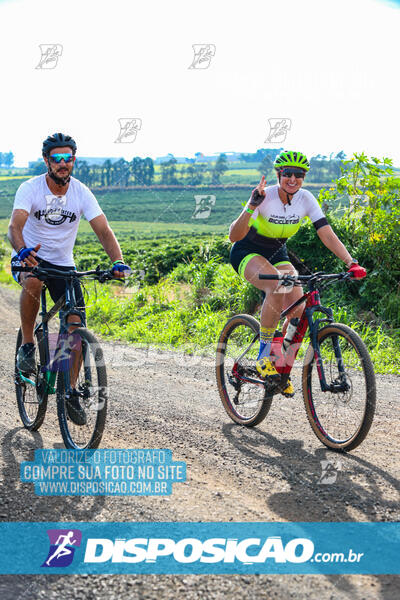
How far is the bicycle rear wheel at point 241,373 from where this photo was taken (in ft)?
18.0

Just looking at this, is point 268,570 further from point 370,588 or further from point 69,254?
point 69,254

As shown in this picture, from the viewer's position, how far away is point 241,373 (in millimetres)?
5637

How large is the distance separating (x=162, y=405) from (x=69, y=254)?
2.13 m

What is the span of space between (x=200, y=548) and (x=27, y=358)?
105 inches

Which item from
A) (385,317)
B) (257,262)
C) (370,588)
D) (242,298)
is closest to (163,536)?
(370,588)

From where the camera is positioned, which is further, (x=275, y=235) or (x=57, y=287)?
(x=275, y=235)

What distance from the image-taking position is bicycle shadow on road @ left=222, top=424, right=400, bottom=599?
142 inches

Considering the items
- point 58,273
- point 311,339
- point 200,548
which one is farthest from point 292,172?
point 200,548

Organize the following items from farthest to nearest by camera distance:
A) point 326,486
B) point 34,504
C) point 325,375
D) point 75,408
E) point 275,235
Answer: point 275,235 → point 325,375 → point 75,408 → point 326,486 → point 34,504

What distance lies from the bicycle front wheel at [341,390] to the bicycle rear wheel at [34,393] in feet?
7.70

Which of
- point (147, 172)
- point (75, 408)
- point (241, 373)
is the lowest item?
point (75, 408)

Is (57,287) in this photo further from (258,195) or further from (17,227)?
(258,195)

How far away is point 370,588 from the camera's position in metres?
2.89

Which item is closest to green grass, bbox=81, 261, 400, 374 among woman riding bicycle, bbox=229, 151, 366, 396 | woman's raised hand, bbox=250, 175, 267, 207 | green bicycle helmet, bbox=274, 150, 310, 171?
woman riding bicycle, bbox=229, 151, 366, 396
